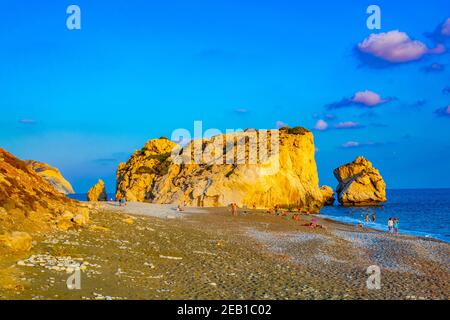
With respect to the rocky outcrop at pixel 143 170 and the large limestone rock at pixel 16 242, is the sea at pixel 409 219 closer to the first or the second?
the rocky outcrop at pixel 143 170

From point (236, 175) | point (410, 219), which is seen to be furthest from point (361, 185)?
point (236, 175)

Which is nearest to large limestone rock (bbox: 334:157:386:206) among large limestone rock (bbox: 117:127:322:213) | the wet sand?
large limestone rock (bbox: 117:127:322:213)

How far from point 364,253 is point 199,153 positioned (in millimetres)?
67473

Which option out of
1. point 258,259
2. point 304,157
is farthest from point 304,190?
point 258,259

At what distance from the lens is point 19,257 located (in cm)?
1538

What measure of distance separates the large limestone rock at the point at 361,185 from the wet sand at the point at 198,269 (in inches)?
3817

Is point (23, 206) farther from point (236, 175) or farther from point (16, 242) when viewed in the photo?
point (236, 175)

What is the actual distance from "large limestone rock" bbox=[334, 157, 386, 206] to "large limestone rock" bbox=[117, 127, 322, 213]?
3323 centimetres

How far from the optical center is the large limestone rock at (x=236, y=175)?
76.2m

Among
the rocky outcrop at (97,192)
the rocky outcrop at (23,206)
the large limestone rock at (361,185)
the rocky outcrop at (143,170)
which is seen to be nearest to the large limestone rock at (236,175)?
the rocky outcrop at (143,170)

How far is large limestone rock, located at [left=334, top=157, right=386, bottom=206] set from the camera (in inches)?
4843

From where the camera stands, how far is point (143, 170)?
101938 mm

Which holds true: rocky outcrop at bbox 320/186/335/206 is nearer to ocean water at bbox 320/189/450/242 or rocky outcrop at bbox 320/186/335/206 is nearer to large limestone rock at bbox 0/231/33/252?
ocean water at bbox 320/189/450/242
